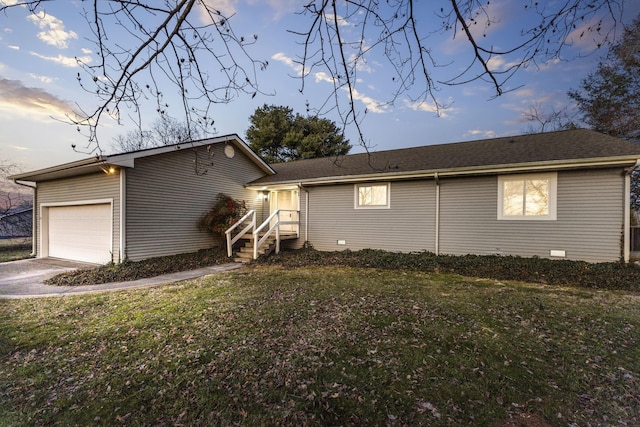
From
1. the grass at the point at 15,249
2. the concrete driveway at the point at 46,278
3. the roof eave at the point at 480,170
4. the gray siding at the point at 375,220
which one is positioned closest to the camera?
the concrete driveway at the point at 46,278

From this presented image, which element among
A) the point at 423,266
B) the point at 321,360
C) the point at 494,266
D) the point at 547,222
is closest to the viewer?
the point at 321,360

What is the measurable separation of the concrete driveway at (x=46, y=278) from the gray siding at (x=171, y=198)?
6.47 ft

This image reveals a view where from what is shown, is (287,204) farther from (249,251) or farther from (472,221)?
(472,221)

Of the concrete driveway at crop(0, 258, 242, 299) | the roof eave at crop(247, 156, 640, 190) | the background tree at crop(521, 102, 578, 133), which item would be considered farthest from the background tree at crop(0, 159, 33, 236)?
the background tree at crop(521, 102, 578, 133)

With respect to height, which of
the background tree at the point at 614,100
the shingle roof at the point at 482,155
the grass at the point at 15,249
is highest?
the background tree at the point at 614,100

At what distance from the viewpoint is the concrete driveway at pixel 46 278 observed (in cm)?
612

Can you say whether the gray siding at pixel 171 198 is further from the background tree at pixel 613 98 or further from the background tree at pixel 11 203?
the background tree at pixel 613 98

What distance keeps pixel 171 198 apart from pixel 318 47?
882 centimetres

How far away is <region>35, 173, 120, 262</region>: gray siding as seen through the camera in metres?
8.70

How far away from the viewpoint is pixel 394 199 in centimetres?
1010

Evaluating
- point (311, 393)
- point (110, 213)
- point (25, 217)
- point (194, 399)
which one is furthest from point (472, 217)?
point (25, 217)

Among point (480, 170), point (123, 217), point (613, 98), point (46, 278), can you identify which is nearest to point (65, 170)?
point (123, 217)

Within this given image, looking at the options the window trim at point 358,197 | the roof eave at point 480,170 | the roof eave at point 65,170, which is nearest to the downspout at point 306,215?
the roof eave at point 480,170

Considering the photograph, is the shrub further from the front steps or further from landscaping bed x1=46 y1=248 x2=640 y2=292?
the front steps
